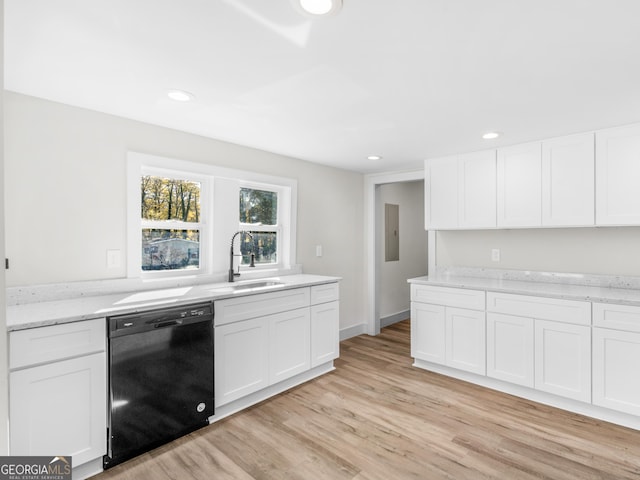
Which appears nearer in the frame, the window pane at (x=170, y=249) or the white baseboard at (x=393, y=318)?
the window pane at (x=170, y=249)

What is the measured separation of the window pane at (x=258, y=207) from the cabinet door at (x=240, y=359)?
48.2 inches

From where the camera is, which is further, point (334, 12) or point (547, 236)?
point (547, 236)

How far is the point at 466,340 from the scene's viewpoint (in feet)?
10.5

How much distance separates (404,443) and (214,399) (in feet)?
4.37

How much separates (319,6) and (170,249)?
7.56ft

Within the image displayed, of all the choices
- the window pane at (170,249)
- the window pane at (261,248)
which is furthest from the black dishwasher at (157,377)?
the window pane at (261,248)

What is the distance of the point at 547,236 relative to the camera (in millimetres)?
3328

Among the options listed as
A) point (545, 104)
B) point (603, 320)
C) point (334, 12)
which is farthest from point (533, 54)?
point (603, 320)

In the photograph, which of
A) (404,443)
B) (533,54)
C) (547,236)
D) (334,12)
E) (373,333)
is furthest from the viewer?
(373,333)

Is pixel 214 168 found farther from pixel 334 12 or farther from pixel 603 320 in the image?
pixel 603 320

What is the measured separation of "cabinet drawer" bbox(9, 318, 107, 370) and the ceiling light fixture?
1.88m

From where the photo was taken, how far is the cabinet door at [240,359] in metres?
2.49

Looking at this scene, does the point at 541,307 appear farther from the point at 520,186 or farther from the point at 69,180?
the point at 69,180

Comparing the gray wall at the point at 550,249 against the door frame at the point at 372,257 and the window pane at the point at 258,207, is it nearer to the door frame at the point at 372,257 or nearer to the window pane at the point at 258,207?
the door frame at the point at 372,257
